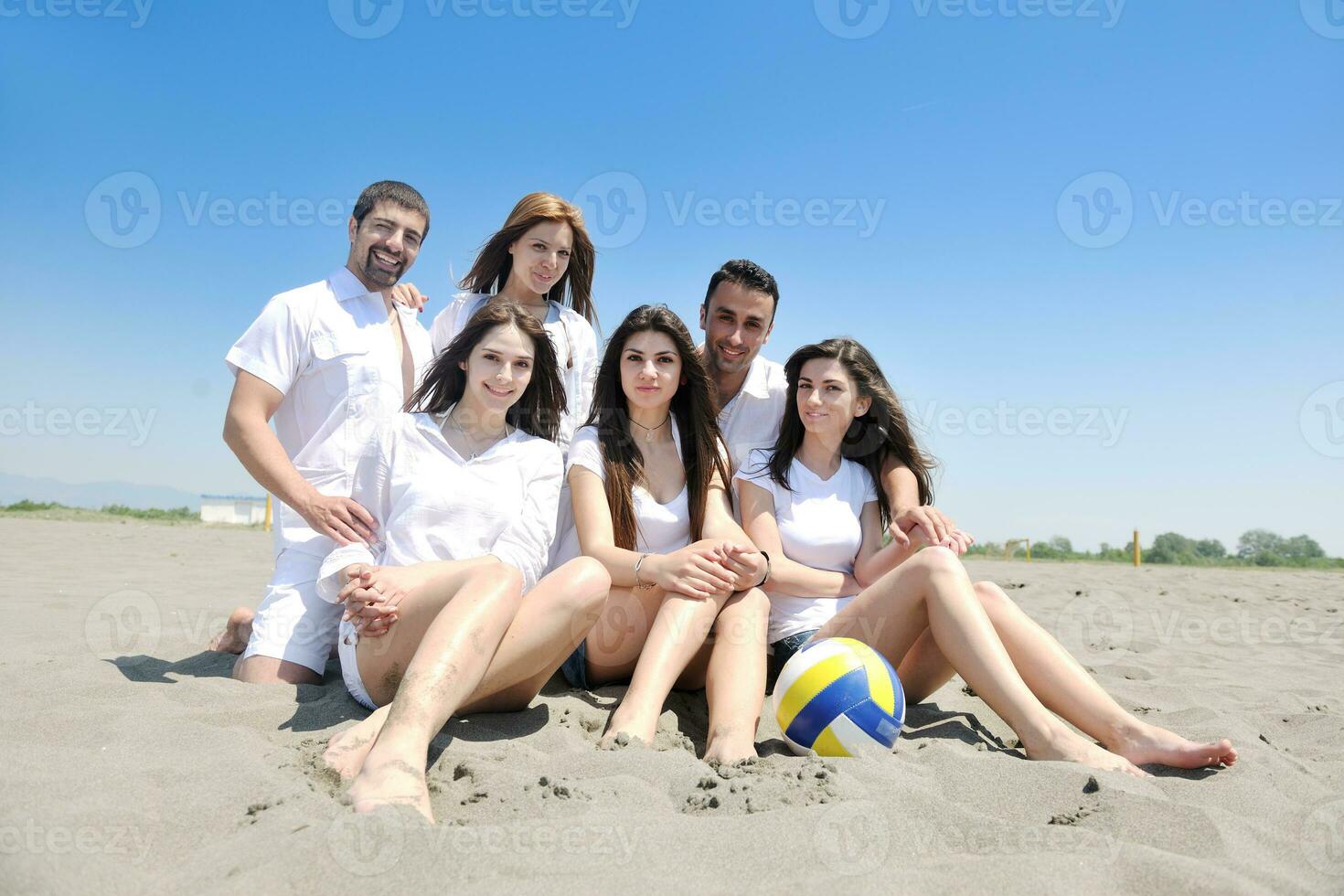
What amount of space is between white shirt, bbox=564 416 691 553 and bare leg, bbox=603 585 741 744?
429 mm

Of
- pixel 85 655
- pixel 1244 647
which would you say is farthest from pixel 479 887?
pixel 1244 647

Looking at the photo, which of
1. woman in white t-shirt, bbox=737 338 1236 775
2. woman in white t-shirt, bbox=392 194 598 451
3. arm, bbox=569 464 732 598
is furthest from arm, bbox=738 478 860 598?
woman in white t-shirt, bbox=392 194 598 451

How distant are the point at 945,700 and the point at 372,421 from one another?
324cm

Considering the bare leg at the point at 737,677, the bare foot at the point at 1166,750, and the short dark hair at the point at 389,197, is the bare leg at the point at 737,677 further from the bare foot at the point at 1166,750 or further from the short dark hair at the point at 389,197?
the short dark hair at the point at 389,197

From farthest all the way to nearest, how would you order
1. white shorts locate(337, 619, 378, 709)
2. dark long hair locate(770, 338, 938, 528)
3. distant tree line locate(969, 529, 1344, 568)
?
distant tree line locate(969, 529, 1344, 568) < dark long hair locate(770, 338, 938, 528) < white shorts locate(337, 619, 378, 709)

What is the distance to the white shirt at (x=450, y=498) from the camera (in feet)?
11.3

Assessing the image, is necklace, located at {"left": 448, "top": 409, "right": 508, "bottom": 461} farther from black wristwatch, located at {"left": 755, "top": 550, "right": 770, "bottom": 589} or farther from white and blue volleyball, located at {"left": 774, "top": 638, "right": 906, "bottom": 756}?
white and blue volleyball, located at {"left": 774, "top": 638, "right": 906, "bottom": 756}

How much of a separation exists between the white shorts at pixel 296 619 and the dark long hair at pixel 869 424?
7.80 feet

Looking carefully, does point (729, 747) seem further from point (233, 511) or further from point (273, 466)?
point (233, 511)

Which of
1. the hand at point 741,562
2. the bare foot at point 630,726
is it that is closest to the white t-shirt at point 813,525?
the hand at point 741,562

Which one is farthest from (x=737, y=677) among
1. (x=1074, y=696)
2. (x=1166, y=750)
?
(x=1166, y=750)

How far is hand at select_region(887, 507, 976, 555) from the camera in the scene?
3.77m

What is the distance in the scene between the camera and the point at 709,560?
3.47m

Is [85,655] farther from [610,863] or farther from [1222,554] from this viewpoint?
[1222,554]
